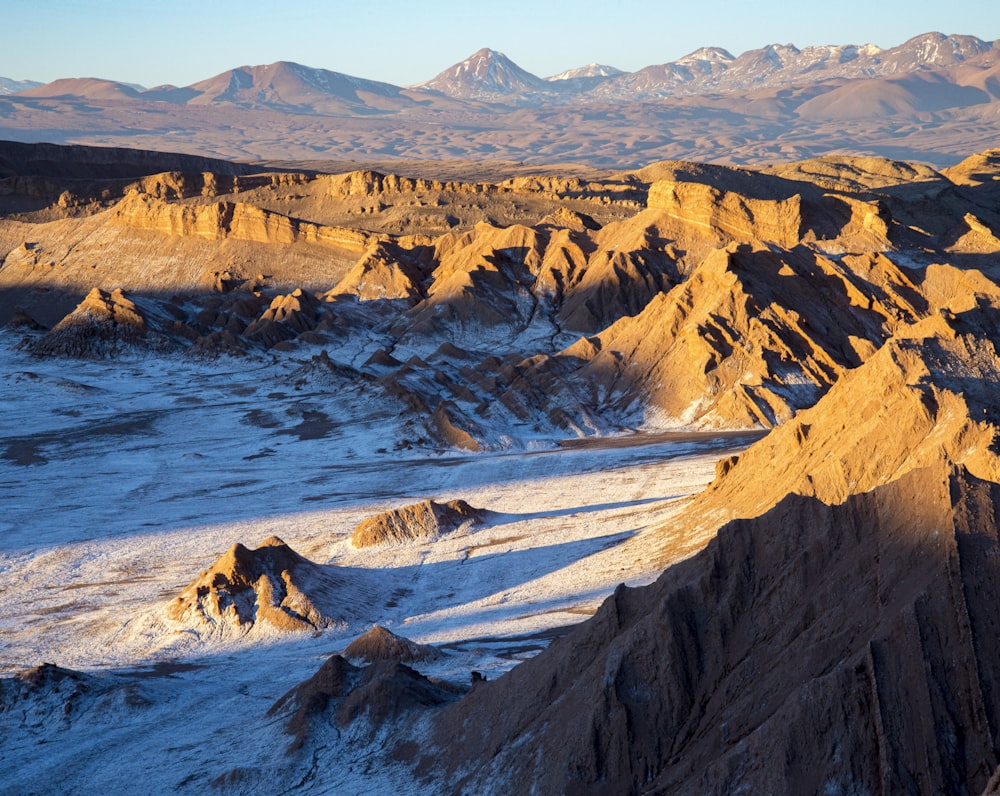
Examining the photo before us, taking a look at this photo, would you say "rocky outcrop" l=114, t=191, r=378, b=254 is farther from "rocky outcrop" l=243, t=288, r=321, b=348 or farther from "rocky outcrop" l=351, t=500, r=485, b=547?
"rocky outcrop" l=351, t=500, r=485, b=547

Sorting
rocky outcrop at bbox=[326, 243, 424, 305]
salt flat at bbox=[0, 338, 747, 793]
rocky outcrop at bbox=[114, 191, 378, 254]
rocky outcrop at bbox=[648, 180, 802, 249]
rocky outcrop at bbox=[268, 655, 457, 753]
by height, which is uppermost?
rocky outcrop at bbox=[648, 180, 802, 249]

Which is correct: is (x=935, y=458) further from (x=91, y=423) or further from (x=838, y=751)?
(x=91, y=423)

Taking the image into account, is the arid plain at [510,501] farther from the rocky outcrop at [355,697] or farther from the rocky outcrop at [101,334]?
the rocky outcrop at [101,334]

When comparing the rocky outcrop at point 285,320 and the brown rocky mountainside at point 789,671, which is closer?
the brown rocky mountainside at point 789,671

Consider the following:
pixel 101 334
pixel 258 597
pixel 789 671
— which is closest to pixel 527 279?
pixel 101 334

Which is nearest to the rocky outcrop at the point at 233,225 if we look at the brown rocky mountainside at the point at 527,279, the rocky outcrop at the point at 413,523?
the brown rocky mountainside at the point at 527,279

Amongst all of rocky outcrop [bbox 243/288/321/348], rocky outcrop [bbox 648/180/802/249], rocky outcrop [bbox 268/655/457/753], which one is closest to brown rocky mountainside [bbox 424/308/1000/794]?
rocky outcrop [bbox 268/655/457/753]

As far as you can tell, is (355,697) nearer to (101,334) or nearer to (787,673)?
(787,673)

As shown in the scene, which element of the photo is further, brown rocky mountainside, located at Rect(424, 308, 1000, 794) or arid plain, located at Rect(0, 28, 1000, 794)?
arid plain, located at Rect(0, 28, 1000, 794)
